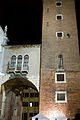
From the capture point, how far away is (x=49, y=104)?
19109 millimetres

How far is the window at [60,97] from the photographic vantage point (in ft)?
62.6

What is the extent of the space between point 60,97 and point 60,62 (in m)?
4.57

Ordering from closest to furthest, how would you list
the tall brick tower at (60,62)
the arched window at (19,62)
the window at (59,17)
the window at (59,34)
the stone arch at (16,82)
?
the tall brick tower at (60,62), the stone arch at (16,82), the arched window at (19,62), the window at (59,34), the window at (59,17)

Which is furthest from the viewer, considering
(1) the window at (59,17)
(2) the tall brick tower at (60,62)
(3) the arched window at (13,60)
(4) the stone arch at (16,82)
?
(1) the window at (59,17)

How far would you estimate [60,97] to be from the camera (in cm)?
1933

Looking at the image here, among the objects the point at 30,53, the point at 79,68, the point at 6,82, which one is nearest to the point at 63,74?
the point at 79,68

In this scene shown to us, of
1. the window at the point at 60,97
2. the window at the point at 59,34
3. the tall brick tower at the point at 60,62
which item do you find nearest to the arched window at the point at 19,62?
the tall brick tower at the point at 60,62

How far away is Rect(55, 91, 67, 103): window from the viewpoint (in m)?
19.1

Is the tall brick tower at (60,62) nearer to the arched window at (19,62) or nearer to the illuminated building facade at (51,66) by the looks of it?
the illuminated building facade at (51,66)

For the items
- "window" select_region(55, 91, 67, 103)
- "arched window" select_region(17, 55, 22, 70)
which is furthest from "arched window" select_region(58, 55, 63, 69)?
"arched window" select_region(17, 55, 22, 70)

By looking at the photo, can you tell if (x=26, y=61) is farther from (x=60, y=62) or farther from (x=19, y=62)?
(x=60, y=62)

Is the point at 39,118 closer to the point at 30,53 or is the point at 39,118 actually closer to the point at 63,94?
the point at 63,94

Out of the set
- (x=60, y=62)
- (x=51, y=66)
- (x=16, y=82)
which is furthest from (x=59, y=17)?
(x=16, y=82)

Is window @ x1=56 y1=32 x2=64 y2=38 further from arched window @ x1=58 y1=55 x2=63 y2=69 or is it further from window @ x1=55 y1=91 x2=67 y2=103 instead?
window @ x1=55 y1=91 x2=67 y2=103
